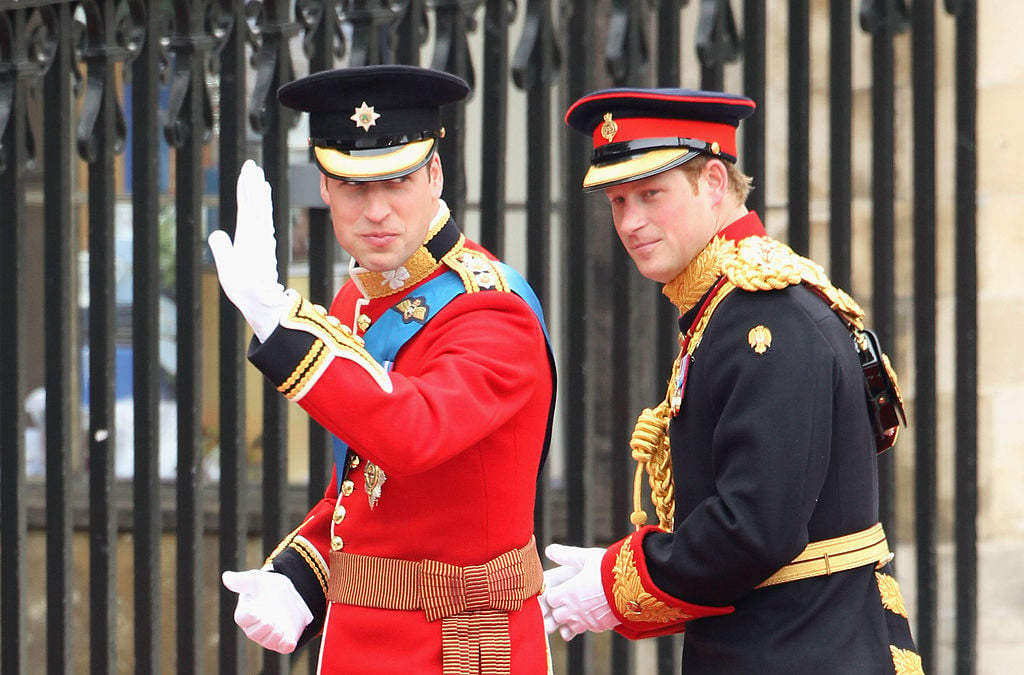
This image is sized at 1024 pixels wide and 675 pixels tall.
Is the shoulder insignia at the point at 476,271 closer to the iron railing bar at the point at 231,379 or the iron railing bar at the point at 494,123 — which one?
the iron railing bar at the point at 494,123

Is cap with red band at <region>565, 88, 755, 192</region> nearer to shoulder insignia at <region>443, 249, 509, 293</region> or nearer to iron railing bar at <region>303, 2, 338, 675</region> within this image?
shoulder insignia at <region>443, 249, 509, 293</region>

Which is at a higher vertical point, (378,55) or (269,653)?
(378,55)

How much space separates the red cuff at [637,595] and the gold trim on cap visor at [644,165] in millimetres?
597

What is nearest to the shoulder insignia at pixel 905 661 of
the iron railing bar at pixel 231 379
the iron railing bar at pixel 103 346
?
the iron railing bar at pixel 231 379

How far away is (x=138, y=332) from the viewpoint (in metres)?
3.90

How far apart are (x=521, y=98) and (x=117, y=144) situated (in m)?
1.89

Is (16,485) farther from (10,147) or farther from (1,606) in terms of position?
(10,147)

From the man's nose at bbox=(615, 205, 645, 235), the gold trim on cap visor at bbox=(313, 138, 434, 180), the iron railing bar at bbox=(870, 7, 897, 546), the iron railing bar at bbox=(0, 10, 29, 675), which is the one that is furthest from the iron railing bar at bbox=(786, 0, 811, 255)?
the iron railing bar at bbox=(0, 10, 29, 675)

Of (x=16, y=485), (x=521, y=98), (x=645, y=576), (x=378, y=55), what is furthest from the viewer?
(x=521, y=98)

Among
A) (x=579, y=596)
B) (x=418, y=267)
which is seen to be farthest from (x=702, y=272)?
(x=579, y=596)

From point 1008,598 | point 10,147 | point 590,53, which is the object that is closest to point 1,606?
point 10,147

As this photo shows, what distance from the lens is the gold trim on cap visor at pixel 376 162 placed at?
8.33 ft

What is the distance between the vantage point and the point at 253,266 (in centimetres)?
234

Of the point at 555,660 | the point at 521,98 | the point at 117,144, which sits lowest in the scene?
the point at 555,660
